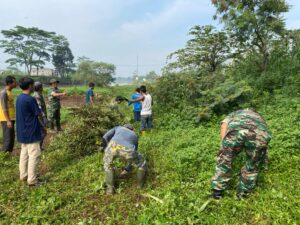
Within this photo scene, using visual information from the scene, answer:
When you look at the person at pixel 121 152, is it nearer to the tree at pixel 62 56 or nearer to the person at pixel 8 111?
the person at pixel 8 111

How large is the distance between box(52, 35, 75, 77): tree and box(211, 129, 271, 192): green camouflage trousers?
146 feet

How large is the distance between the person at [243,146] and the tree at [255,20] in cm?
664

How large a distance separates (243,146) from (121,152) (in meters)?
1.87

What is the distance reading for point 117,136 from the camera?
4.02 m

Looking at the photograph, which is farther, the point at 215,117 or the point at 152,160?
the point at 215,117

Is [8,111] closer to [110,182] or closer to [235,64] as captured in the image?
[110,182]

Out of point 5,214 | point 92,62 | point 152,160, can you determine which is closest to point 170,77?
point 152,160

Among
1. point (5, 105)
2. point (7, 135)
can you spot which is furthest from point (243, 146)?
point (7, 135)

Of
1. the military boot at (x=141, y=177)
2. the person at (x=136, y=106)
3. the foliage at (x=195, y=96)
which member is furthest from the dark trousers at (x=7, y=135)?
the foliage at (x=195, y=96)

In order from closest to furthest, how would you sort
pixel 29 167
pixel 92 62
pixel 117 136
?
pixel 117 136, pixel 29 167, pixel 92 62

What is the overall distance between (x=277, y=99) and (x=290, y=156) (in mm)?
3776

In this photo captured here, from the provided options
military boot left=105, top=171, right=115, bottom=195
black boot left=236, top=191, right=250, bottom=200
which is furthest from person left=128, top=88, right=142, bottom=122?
black boot left=236, top=191, right=250, bottom=200

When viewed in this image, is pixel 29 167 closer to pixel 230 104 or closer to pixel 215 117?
pixel 215 117

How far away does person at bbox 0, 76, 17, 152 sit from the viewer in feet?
16.9
